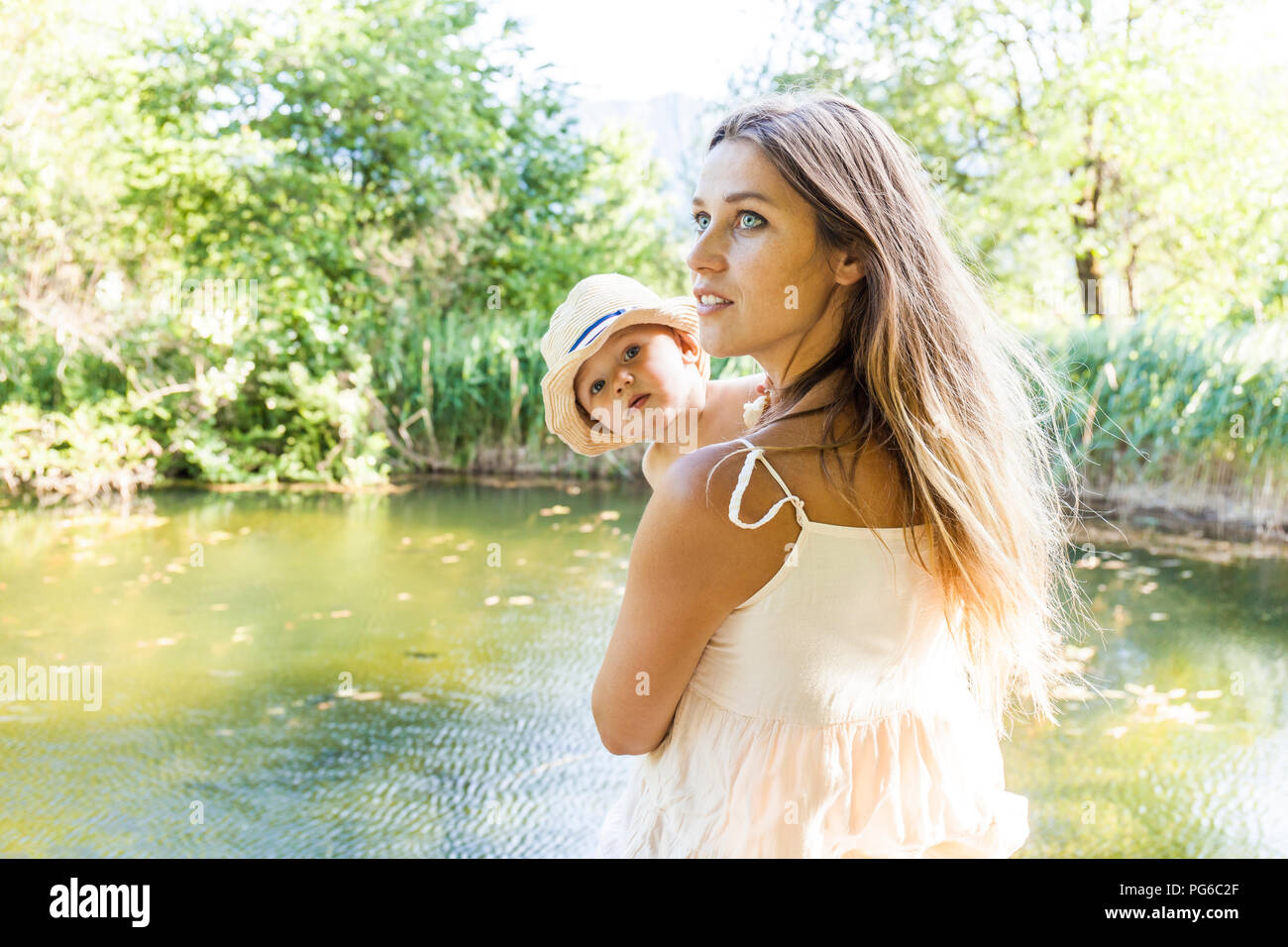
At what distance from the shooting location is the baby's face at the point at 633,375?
1.28 m

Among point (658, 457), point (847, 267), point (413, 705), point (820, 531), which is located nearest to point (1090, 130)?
point (413, 705)

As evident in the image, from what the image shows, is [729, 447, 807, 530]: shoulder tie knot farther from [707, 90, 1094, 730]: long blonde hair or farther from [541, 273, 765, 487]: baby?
[541, 273, 765, 487]: baby

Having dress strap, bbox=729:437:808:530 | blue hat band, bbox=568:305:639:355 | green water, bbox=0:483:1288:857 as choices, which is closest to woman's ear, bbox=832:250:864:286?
dress strap, bbox=729:437:808:530

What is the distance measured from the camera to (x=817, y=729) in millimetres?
966

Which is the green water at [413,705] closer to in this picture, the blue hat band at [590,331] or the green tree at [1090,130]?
the blue hat band at [590,331]

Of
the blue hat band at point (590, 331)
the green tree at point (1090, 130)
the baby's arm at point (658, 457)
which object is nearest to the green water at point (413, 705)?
the baby's arm at point (658, 457)

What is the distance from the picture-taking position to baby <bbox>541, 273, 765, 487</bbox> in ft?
4.09

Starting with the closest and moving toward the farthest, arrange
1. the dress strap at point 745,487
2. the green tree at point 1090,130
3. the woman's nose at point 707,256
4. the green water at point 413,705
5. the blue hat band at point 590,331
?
the dress strap at point 745,487 → the woman's nose at point 707,256 → the blue hat band at point 590,331 → the green water at point 413,705 → the green tree at point 1090,130

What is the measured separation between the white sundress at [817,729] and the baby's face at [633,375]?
1.31 feet

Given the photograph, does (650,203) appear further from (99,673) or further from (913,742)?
(913,742)

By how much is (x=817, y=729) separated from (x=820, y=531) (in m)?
0.18

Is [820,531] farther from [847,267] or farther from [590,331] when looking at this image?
[590,331]

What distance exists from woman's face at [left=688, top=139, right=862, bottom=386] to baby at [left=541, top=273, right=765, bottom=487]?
0.21 m
